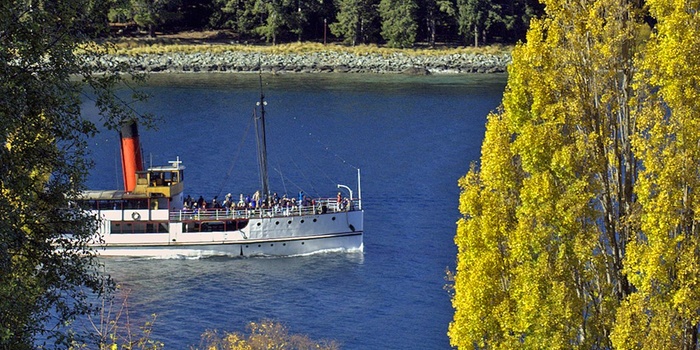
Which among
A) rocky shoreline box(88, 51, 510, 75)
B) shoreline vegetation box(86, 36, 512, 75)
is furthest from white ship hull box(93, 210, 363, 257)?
rocky shoreline box(88, 51, 510, 75)

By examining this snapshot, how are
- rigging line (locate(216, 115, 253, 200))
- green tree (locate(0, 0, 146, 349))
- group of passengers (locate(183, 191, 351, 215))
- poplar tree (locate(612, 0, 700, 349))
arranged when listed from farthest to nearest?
rigging line (locate(216, 115, 253, 200)) → group of passengers (locate(183, 191, 351, 215)) → poplar tree (locate(612, 0, 700, 349)) → green tree (locate(0, 0, 146, 349))

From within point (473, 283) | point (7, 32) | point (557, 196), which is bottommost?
point (473, 283)

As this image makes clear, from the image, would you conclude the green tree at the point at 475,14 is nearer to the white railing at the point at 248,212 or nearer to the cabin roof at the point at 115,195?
the white railing at the point at 248,212

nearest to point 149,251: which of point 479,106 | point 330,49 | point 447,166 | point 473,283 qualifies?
point 447,166

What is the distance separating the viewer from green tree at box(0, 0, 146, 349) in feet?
41.6

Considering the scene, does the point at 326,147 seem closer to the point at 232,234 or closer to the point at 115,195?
the point at 232,234

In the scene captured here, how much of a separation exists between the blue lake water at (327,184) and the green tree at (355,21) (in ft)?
49.4

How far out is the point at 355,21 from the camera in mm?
128125

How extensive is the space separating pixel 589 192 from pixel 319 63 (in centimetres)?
10403

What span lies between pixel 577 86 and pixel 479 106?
73953 millimetres

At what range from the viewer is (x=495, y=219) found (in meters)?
20.6

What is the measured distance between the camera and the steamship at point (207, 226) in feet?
170

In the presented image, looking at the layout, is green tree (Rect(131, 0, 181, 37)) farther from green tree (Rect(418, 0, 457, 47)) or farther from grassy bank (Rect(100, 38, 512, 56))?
green tree (Rect(418, 0, 457, 47))

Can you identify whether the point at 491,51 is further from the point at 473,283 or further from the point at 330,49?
the point at 473,283
